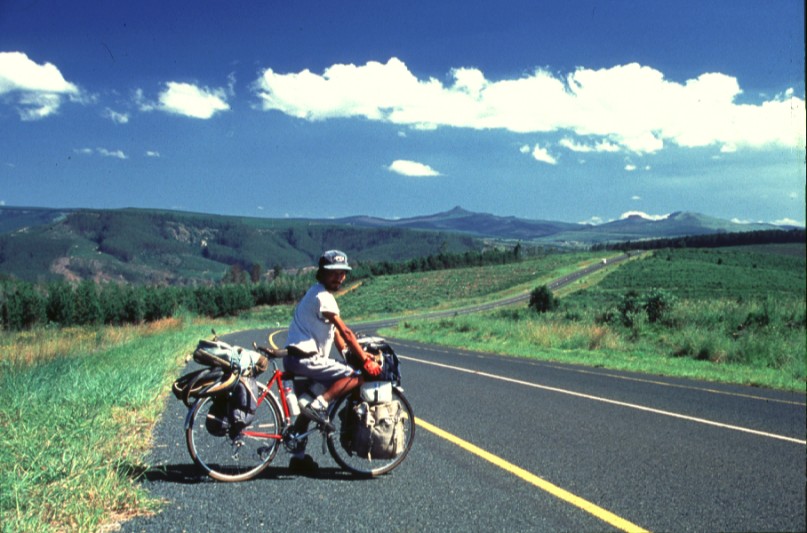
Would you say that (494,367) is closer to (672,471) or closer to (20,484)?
(672,471)

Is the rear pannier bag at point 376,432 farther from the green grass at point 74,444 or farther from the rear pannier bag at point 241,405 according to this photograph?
the green grass at point 74,444

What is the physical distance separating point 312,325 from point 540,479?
8.06 feet

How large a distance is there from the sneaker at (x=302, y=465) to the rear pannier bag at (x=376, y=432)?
1.22 ft

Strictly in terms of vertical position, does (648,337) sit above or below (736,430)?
below

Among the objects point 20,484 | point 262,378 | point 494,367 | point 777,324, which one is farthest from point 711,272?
point 20,484

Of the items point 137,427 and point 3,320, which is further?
point 3,320

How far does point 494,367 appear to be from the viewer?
15.6 meters

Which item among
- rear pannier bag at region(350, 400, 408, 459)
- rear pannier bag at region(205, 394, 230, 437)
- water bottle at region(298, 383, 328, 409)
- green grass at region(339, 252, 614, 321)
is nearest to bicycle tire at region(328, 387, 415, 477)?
rear pannier bag at region(350, 400, 408, 459)

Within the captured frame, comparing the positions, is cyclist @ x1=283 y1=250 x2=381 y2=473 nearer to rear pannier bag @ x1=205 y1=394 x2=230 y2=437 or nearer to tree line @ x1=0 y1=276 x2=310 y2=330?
rear pannier bag @ x1=205 y1=394 x2=230 y2=437

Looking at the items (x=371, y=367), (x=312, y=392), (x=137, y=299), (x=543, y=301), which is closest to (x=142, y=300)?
(x=137, y=299)

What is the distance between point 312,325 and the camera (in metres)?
5.36

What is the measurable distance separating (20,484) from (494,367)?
1236cm

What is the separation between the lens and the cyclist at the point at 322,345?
5285 millimetres

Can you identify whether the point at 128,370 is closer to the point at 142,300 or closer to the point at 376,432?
the point at 376,432
